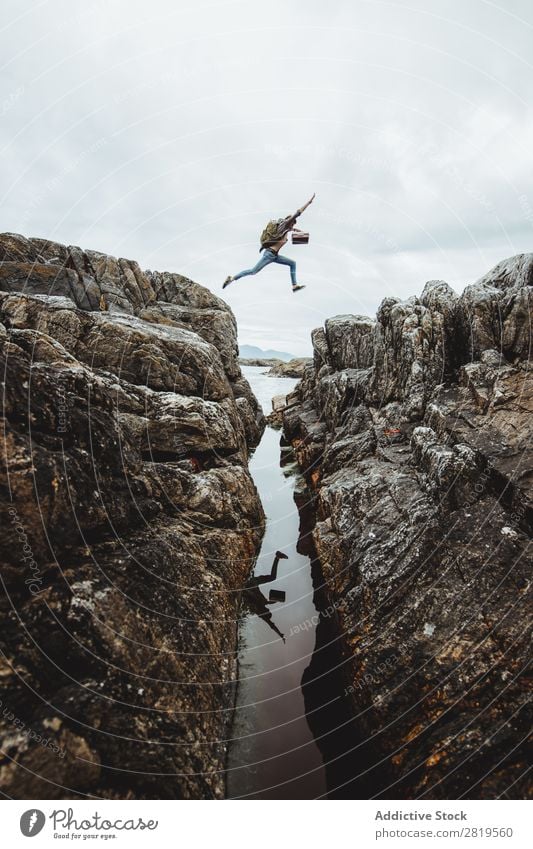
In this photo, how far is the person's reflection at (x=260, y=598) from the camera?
11.9 meters

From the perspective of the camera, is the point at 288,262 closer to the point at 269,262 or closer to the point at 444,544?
the point at 269,262

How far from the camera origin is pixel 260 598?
→ 12.8m

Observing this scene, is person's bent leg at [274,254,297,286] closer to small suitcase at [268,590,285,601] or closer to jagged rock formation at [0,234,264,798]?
jagged rock formation at [0,234,264,798]

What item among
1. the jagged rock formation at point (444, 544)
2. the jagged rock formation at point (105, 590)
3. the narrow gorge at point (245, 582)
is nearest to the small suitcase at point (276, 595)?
the narrow gorge at point (245, 582)

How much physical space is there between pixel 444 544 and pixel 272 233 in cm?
1420

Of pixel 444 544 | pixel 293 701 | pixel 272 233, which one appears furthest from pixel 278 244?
pixel 293 701

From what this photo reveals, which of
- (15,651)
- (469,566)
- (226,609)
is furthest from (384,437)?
(15,651)

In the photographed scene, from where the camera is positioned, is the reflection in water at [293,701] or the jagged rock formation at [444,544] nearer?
the jagged rock formation at [444,544]

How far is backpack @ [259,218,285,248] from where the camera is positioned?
606 inches

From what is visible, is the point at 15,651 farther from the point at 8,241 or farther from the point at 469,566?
the point at 8,241

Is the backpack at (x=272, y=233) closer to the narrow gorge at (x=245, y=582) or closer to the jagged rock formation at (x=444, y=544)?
the narrow gorge at (x=245, y=582)

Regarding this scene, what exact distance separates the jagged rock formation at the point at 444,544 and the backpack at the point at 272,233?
7593mm

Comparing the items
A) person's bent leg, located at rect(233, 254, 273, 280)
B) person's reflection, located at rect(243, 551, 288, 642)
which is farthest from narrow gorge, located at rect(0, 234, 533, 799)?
person's bent leg, located at rect(233, 254, 273, 280)

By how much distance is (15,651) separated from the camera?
5.43m
